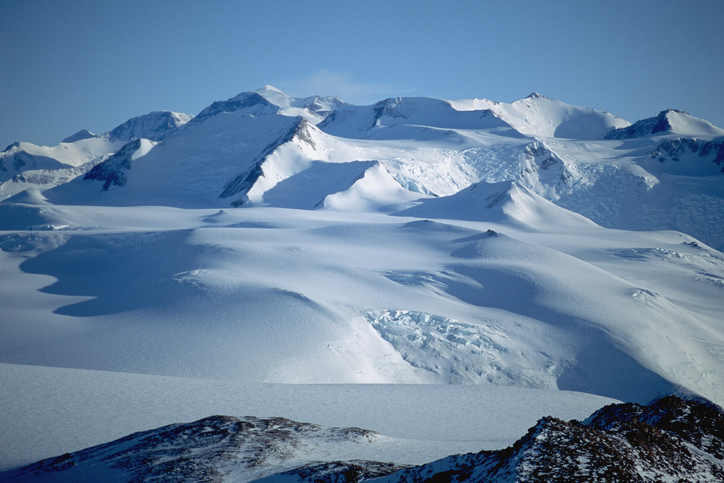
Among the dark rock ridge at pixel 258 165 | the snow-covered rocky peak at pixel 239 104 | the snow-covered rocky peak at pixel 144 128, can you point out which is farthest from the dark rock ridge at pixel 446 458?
the snow-covered rocky peak at pixel 144 128

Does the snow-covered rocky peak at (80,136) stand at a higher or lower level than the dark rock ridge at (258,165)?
higher

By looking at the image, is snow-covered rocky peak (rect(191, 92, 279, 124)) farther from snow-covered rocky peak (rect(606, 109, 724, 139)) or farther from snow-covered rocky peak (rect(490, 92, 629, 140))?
snow-covered rocky peak (rect(606, 109, 724, 139))

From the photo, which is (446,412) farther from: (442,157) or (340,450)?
(442,157)

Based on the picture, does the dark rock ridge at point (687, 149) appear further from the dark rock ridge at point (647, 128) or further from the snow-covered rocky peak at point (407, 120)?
the snow-covered rocky peak at point (407, 120)

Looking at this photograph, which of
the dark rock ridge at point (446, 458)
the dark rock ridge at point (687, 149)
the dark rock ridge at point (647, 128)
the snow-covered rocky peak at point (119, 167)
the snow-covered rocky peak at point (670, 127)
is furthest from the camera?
the dark rock ridge at point (647, 128)

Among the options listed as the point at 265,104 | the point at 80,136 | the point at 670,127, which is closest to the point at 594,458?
the point at 670,127

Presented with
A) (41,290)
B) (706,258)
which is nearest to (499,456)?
(41,290)
